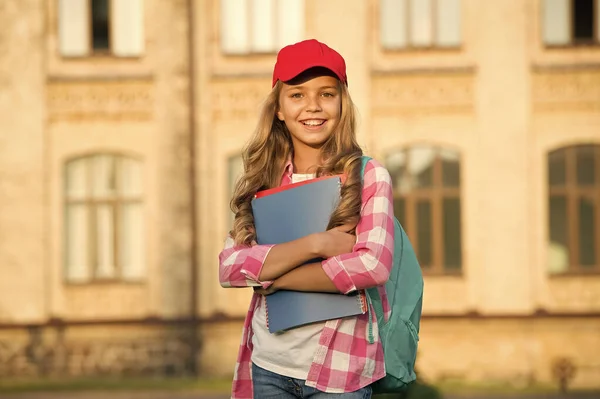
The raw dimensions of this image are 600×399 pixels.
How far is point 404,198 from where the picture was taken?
17.6 metres

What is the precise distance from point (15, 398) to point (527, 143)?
340 inches

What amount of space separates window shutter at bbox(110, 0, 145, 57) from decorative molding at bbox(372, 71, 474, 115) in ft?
12.7

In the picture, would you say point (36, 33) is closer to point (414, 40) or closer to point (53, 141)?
point (53, 141)

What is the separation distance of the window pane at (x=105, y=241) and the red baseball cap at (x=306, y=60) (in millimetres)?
14593

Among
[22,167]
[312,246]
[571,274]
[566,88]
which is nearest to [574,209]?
[571,274]

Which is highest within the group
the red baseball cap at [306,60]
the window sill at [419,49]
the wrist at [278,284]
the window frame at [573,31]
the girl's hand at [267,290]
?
the window frame at [573,31]

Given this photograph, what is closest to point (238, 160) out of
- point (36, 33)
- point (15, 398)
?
point (36, 33)

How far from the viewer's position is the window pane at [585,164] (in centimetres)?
1734

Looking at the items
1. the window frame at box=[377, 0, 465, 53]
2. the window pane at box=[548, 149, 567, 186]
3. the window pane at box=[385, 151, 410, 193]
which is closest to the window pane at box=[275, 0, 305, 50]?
the window frame at box=[377, 0, 465, 53]

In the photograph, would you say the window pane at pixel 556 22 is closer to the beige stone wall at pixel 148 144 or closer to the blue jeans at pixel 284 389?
the beige stone wall at pixel 148 144

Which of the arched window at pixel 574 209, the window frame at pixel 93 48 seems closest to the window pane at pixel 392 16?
the arched window at pixel 574 209

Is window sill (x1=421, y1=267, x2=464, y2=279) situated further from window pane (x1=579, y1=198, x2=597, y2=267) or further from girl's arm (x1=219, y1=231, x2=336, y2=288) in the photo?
girl's arm (x1=219, y1=231, x2=336, y2=288)

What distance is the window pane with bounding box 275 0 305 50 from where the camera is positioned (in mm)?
17766

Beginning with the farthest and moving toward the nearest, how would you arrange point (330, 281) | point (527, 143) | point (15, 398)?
1. point (527, 143)
2. point (15, 398)
3. point (330, 281)
